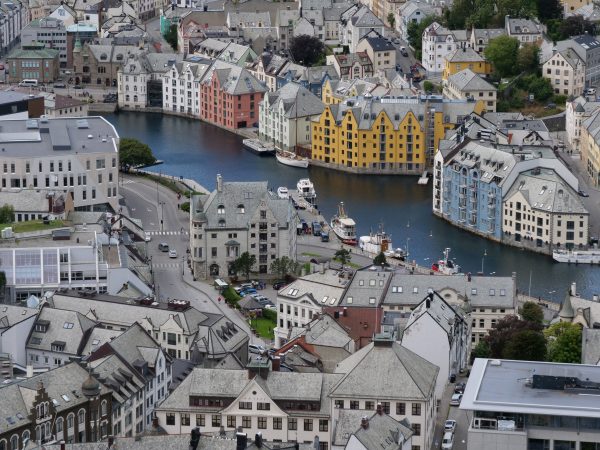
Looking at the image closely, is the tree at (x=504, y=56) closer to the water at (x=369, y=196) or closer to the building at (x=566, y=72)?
the building at (x=566, y=72)

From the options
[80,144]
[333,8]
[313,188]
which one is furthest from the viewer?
[333,8]

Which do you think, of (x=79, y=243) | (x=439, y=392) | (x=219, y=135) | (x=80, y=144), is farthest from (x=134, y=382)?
(x=219, y=135)

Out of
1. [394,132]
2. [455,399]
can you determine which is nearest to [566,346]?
[455,399]

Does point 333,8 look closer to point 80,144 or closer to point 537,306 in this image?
point 80,144

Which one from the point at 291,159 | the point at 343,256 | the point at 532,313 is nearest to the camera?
the point at 532,313

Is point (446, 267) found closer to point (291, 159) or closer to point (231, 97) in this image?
point (291, 159)

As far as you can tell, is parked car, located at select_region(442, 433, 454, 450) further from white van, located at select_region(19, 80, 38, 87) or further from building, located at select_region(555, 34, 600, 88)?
white van, located at select_region(19, 80, 38, 87)

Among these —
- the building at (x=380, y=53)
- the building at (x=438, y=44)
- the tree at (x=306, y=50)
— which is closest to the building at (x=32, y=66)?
the tree at (x=306, y=50)
